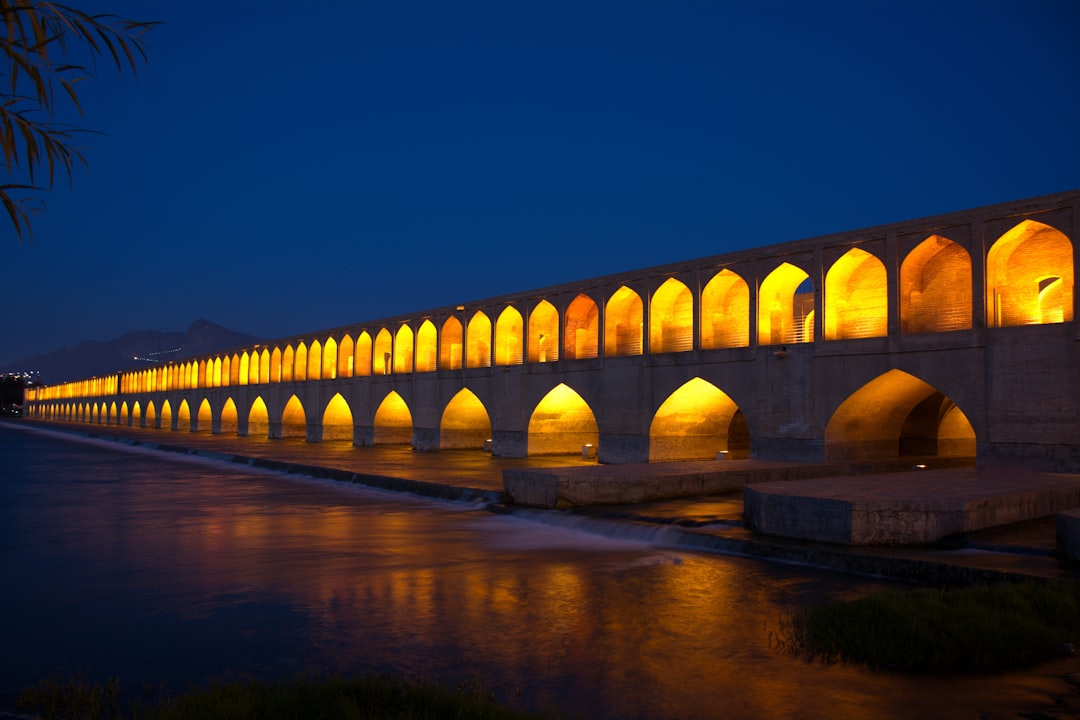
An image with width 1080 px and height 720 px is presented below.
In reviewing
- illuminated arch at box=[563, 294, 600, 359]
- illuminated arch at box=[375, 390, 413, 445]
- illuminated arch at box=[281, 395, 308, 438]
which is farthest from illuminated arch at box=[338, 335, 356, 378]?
illuminated arch at box=[563, 294, 600, 359]

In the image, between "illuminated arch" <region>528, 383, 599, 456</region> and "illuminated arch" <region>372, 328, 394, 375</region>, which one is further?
"illuminated arch" <region>372, 328, 394, 375</region>

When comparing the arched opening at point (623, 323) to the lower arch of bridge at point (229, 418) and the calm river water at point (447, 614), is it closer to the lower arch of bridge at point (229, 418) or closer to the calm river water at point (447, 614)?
the calm river water at point (447, 614)

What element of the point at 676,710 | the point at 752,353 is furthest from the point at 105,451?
the point at 676,710

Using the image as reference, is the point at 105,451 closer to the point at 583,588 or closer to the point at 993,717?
the point at 583,588

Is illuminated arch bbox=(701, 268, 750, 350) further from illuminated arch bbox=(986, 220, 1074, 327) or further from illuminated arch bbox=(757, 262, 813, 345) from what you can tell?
Answer: illuminated arch bbox=(986, 220, 1074, 327)

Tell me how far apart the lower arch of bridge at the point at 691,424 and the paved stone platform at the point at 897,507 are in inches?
240

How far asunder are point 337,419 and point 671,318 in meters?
14.0

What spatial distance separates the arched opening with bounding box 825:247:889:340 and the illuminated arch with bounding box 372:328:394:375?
13.6 metres

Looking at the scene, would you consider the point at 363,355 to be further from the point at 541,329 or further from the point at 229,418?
the point at 229,418

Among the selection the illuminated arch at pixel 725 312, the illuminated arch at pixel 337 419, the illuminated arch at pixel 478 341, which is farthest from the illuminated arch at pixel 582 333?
the illuminated arch at pixel 337 419

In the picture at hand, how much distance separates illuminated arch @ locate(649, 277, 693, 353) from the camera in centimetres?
1488

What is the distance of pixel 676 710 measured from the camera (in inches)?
142

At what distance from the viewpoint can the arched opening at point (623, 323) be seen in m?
15.9

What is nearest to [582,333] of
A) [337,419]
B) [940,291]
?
[940,291]
